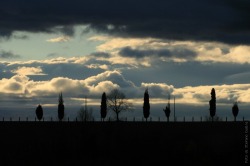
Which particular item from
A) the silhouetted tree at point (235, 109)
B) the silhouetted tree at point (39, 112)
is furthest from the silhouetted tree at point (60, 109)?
the silhouetted tree at point (235, 109)

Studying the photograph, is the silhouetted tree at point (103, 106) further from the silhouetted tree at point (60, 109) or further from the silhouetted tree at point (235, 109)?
the silhouetted tree at point (235, 109)

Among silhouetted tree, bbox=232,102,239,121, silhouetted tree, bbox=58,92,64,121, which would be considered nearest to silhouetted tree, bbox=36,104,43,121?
silhouetted tree, bbox=58,92,64,121
